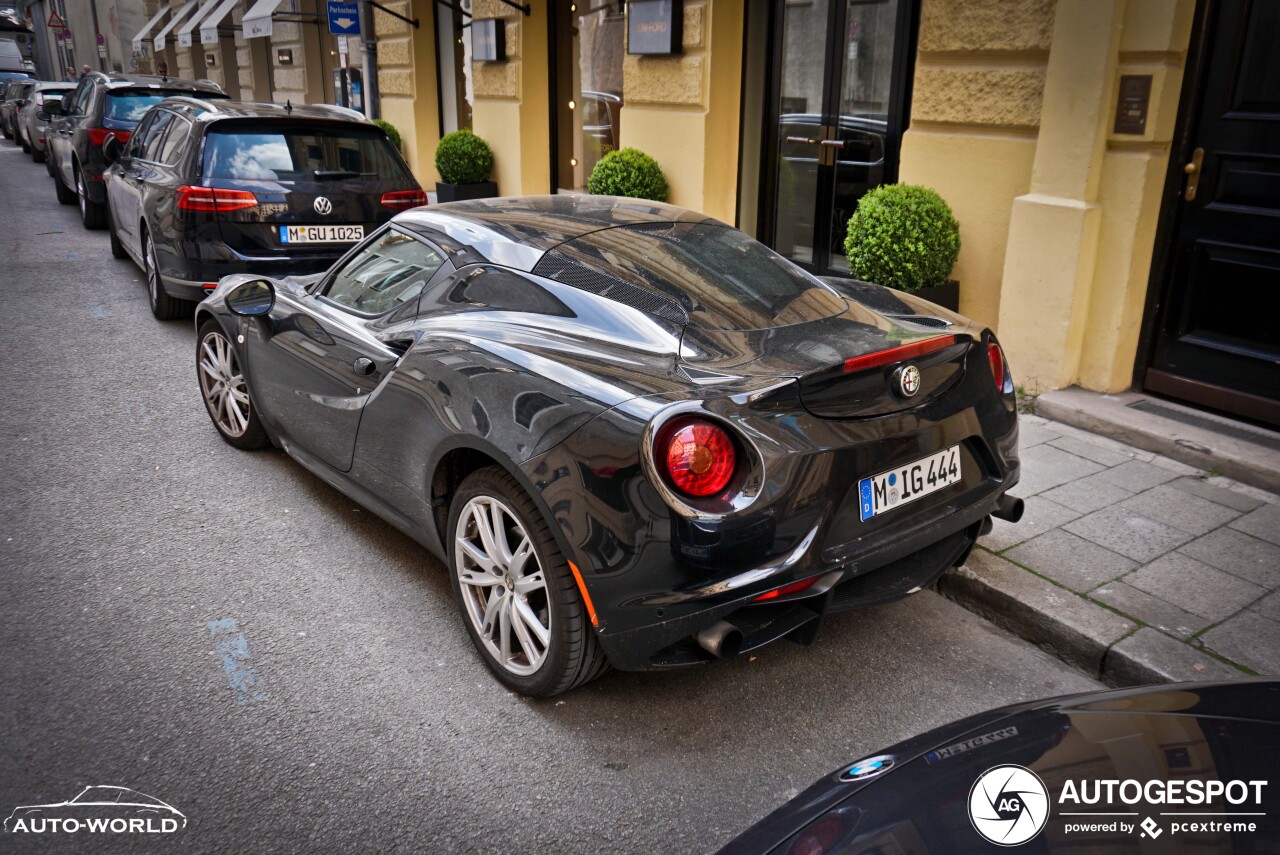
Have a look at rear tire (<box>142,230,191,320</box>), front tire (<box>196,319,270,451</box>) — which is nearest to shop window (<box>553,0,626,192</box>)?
rear tire (<box>142,230,191,320</box>)

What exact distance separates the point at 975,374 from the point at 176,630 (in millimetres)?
2910

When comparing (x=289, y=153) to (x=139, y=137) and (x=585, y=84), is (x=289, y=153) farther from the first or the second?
(x=585, y=84)

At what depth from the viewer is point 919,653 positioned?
11.4ft

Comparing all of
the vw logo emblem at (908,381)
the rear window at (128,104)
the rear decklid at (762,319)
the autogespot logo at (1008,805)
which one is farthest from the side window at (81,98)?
the autogespot logo at (1008,805)

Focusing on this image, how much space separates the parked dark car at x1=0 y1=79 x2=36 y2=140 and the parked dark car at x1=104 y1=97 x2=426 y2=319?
71.2ft

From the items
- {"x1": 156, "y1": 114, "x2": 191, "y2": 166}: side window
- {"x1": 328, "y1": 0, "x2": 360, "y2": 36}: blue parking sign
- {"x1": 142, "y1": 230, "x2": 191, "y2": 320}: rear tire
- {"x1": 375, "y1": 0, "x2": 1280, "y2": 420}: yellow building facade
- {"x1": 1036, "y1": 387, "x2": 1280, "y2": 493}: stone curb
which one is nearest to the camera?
{"x1": 1036, "y1": 387, "x2": 1280, "y2": 493}: stone curb

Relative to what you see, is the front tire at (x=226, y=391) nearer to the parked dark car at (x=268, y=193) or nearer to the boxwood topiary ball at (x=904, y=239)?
the parked dark car at (x=268, y=193)

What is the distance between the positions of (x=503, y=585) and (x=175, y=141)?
248 inches

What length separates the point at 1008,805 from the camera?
1638 mm

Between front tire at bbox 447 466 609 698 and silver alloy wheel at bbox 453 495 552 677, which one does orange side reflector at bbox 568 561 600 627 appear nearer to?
front tire at bbox 447 466 609 698

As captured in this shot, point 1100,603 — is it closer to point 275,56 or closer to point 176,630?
point 176,630

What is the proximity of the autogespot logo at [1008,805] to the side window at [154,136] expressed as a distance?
8295mm

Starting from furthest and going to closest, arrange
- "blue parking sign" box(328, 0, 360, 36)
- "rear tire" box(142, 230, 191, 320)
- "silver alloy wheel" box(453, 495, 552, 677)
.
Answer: "blue parking sign" box(328, 0, 360, 36)
"rear tire" box(142, 230, 191, 320)
"silver alloy wheel" box(453, 495, 552, 677)

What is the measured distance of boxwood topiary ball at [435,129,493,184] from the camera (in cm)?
1246
